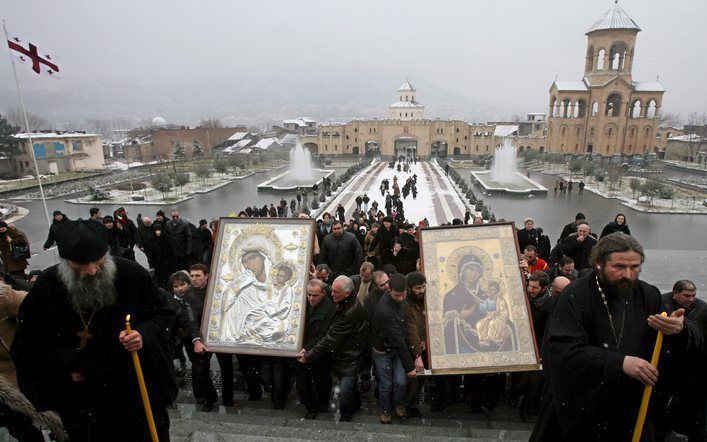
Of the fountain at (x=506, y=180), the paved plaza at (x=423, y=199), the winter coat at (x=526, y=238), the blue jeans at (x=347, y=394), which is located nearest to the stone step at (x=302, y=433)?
the blue jeans at (x=347, y=394)

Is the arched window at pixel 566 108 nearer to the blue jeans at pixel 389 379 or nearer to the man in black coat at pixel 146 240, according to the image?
the man in black coat at pixel 146 240

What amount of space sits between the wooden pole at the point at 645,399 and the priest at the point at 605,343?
53mm

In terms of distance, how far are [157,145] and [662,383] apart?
73.7 meters

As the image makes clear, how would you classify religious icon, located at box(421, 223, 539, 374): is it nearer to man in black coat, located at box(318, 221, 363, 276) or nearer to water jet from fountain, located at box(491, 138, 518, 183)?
man in black coat, located at box(318, 221, 363, 276)

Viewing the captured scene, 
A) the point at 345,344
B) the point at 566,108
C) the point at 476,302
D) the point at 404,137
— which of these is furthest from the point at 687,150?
the point at 345,344

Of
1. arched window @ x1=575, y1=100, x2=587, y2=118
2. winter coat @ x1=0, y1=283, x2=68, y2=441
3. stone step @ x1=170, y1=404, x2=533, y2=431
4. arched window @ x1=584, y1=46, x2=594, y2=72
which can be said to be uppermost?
arched window @ x1=584, y1=46, x2=594, y2=72

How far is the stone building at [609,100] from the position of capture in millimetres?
55281

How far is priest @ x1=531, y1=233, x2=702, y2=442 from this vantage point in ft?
7.28

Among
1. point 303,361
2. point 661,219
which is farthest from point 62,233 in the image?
point 661,219

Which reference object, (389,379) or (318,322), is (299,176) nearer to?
(318,322)

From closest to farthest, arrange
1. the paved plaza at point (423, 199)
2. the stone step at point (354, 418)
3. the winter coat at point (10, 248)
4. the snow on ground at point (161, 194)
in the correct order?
the stone step at point (354, 418), the winter coat at point (10, 248), the paved plaza at point (423, 199), the snow on ground at point (161, 194)

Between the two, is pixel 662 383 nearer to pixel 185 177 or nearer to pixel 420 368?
pixel 420 368

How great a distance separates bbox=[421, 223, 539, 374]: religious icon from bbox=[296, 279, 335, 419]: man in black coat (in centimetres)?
107

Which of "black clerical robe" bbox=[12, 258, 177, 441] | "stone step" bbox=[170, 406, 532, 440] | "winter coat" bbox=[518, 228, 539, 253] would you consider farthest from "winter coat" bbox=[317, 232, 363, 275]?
"black clerical robe" bbox=[12, 258, 177, 441]
